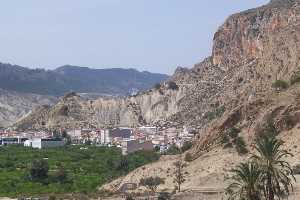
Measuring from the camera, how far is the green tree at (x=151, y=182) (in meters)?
58.0

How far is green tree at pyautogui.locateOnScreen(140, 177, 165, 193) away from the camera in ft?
190

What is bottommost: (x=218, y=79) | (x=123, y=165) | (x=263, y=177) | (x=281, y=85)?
(x=263, y=177)

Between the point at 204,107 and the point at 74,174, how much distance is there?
61.3 m

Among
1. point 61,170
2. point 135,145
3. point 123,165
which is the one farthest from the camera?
point 135,145

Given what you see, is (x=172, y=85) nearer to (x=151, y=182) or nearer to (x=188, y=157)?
(x=188, y=157)

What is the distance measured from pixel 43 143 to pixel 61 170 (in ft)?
197

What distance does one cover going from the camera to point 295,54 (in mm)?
96250

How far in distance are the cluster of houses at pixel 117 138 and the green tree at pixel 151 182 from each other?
5370 cm

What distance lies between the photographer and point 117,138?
477ft

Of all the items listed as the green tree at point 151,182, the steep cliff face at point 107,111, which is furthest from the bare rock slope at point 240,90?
the steep cliff face at point 107,111

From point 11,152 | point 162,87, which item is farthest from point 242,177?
point 162,87

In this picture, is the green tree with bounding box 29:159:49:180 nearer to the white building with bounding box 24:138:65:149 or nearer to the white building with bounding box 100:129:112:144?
the white building with bounding box 24:138:65:149

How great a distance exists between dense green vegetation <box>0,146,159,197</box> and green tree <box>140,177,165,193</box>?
6.06m

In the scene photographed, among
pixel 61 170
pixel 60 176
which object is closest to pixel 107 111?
pixel 61 170
